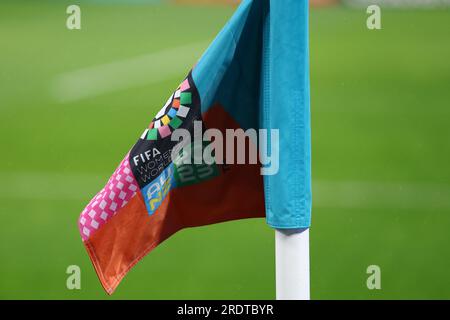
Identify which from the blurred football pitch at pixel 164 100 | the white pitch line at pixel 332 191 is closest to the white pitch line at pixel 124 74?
the blurred football pitch at pixel 164 100

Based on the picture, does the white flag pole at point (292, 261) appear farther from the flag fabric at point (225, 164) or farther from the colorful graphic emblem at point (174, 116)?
the colorful graphic emblem at point (174, 116)

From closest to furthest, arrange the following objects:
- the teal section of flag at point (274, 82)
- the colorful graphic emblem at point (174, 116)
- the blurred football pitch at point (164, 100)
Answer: the teal section of flag at point (274, 82)
the colorful graphic emblem at point (174, 116)
the blurred football pitch at point (164, 100)

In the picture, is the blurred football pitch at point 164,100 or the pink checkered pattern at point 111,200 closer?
the pink checkered pattern at point 111,200

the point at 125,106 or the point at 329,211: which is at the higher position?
the point at 125,106

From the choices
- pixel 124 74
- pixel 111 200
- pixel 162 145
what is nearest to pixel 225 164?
pixel 162 145

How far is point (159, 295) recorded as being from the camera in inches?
141

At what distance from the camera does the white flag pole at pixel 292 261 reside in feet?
4.84

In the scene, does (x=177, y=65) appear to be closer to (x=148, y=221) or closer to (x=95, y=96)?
(x=95, y=96)

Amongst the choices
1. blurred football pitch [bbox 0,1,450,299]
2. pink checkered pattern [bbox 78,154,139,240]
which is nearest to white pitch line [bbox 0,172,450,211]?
blurred football pitch [bbox 0,1,450,299]

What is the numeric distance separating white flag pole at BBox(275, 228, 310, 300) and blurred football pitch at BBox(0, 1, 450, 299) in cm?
208

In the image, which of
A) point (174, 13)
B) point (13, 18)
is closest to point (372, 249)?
point (174, 13)

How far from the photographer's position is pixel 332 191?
4.17 meters

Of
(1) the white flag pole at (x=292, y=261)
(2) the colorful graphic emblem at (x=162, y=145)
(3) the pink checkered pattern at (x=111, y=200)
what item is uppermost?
(2) the colorful graphic emblem at (x=162, y=145)

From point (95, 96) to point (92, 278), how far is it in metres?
1.63
